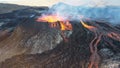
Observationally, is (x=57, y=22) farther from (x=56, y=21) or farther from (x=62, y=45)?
(x=62, y=45)

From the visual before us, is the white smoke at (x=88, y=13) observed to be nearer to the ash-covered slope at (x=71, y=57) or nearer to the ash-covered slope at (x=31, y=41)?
the ash-covered slope at (x=31, y=41)

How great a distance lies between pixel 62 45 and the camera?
986cm

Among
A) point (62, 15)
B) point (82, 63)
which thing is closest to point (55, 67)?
point (82, 63)

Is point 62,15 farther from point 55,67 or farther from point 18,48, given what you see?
point 55,67

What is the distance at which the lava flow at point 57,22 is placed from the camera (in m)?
10.7

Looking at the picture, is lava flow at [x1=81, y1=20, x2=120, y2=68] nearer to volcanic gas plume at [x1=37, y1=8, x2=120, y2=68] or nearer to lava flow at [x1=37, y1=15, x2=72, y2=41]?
volcanic gas plume at [x1=37, y1=8, x2=120, y2=68]

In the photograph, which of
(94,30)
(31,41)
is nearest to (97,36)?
(94,30)

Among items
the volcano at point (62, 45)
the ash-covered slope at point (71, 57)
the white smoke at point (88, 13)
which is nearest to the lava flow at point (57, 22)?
the volcano at point (62, 45)

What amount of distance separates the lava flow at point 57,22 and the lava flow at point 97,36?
703 mm

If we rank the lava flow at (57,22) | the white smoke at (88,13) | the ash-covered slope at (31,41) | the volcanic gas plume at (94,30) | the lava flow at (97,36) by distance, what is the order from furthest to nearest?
the white smoke at (88,13) < the lava flow at (57,22) < the ash-covered slope at (31,41) < the volcanic gas plume at (94,30) < the lava flow at (97,36)

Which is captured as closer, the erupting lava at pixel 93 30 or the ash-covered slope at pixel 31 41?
the erupting lava at pixel 93 30

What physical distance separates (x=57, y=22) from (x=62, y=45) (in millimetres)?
1573

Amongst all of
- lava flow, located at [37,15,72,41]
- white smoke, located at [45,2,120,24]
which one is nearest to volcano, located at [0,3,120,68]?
lava flow, located at [37,15,72,41]

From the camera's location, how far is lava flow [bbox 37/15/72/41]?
1069 centimetres
